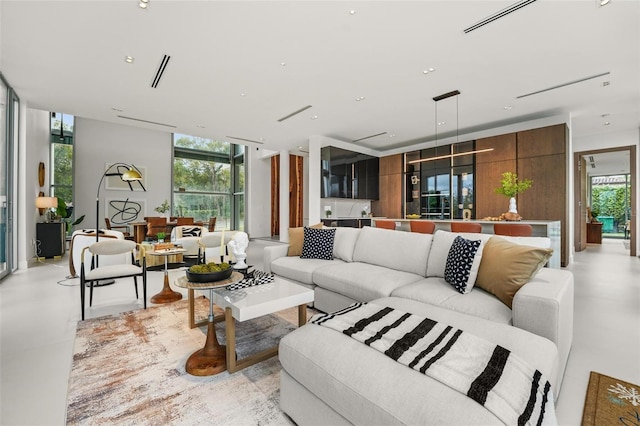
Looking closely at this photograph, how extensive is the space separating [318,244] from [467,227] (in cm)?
262

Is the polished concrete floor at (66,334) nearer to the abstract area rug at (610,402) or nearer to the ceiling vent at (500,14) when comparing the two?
the abstract area rug at (610,402)

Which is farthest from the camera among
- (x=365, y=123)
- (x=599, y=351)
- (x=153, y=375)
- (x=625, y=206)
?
(x=625, y=206)

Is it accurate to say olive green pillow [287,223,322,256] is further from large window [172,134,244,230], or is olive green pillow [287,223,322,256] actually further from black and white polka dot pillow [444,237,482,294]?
large window [172,134,244,230]

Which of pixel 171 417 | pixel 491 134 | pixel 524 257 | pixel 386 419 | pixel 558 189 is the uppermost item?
pixel 491 134

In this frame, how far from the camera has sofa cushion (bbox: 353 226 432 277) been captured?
272 centimetres

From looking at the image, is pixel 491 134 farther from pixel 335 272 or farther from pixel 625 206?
pixel 625 206

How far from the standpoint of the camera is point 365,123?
20.3ft

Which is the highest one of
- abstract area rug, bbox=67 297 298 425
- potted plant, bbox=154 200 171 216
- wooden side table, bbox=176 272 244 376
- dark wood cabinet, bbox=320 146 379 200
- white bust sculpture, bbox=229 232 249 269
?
dark wood cabinet, bbox=320 146 379 200

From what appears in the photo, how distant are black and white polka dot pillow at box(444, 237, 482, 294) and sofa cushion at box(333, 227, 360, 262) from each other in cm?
125

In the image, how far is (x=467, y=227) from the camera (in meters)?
4.55

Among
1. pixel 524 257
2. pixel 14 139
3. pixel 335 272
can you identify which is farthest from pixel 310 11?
pixel 14 139

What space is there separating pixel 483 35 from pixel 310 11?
1872mm

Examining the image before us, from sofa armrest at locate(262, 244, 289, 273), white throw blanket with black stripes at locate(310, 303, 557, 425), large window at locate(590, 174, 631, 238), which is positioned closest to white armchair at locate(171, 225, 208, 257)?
sofa armrest at locate(262, 244, 289, 273)

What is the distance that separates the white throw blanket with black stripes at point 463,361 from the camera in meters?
0.96
